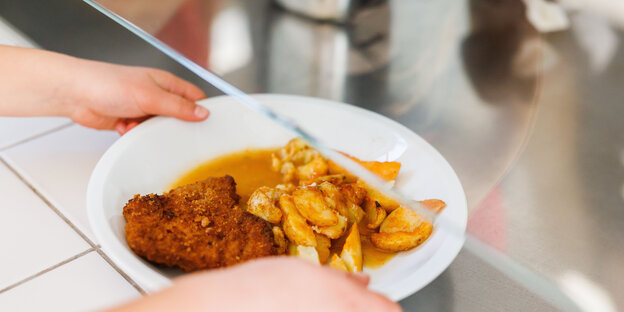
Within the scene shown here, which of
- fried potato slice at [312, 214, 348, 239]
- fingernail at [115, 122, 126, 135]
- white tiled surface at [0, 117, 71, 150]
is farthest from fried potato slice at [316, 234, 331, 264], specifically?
white tiled surface at [0, 117, 71, 150]

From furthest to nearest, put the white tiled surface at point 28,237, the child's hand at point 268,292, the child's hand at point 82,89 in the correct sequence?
1. the child's hand at point 82,89
2. the white tiled surface at point 28,237
3. the child's hand at point 268,292

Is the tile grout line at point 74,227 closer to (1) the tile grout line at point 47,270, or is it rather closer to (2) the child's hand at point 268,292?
(1) the tile grout line at point 47,270

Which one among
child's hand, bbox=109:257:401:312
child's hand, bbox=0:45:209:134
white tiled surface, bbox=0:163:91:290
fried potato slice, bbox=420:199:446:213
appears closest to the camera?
child's hand, bbox=109:257:401:312

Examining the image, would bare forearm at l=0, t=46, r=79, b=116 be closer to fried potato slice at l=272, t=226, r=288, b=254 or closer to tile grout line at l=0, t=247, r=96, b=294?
tile grout line at l=0, t=247, r=96, b=294

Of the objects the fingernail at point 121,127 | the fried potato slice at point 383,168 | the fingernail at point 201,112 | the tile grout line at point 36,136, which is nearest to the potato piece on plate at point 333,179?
the fried potato slice at point 383,168

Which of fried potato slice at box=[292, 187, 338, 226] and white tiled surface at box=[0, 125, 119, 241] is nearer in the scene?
fried potato slice at box=[292, 187, 338, 226]

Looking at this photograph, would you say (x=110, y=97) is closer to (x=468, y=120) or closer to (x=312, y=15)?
(x=312, y=15)

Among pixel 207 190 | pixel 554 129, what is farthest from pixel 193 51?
pixel 554 129

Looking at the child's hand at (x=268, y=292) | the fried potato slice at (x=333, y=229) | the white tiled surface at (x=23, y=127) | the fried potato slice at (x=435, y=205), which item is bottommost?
the white tiled surface at (x=23, y=127)
